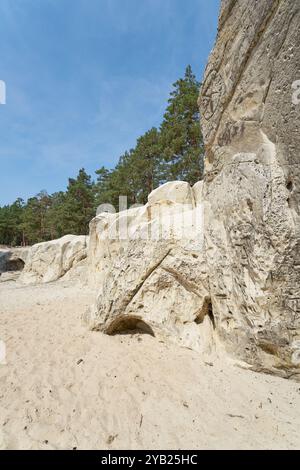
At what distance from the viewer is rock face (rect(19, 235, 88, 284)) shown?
19.8m

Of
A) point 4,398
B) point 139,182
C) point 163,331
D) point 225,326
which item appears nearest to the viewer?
point 4,398

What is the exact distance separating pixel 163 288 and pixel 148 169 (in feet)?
61.5

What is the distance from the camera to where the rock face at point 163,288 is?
6168 millimetres

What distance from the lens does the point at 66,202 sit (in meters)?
32.3

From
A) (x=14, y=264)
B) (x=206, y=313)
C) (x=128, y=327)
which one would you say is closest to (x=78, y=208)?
(x=14, y=264)

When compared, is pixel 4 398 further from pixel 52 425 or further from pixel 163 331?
pixel 163 331

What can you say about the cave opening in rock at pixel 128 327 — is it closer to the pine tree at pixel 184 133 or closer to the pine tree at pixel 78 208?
the pine tree at pixel 184 133

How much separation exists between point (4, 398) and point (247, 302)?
4942mm

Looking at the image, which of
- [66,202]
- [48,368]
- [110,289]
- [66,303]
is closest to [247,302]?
[110,289]

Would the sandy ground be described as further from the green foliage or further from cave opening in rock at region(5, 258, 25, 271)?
cave opening in rock at region(5, 258, 25, 271)

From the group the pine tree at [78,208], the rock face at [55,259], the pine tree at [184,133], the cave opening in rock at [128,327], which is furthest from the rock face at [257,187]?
the pine tree at [78,208]

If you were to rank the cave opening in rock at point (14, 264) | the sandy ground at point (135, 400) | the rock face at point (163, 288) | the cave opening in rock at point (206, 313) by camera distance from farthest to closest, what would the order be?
the cave opening in rock at point (14, 264) < the cave opening in rock at point (206, 313) < the rock face at point (163, 288) < the sandy ground at point (135, 400)

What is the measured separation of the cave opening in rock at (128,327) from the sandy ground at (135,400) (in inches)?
24.3

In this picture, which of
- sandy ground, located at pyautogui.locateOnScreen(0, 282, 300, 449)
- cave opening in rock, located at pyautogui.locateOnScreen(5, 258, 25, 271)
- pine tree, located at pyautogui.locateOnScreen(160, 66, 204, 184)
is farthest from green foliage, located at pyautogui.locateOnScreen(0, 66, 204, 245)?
sandy ground, located at pyautogui.locateOnScreen(0, 282, 300, 449)
